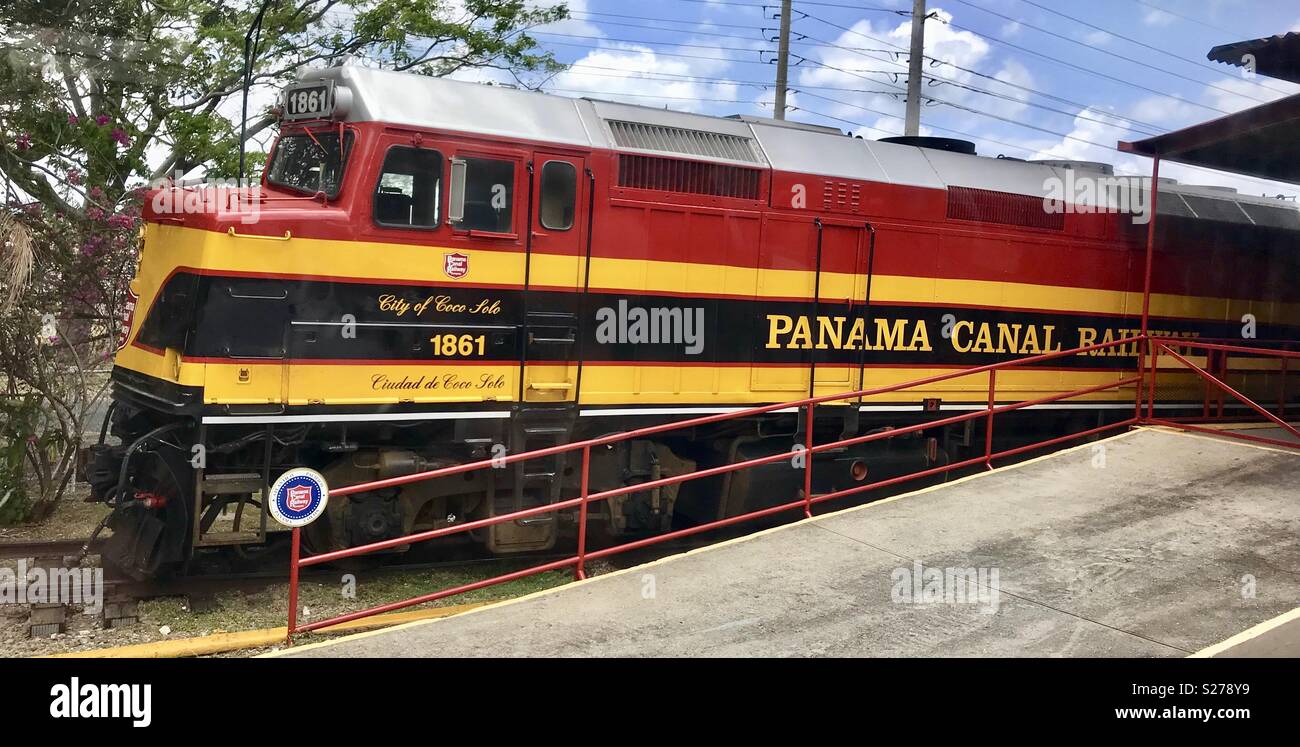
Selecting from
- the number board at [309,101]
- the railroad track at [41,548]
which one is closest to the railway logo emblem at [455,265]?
the number board at [309,101]

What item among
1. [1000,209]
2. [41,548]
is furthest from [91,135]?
[1000,209]

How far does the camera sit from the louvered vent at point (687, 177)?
9219 millimetres

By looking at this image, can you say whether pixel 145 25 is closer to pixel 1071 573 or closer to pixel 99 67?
pixel 99 67

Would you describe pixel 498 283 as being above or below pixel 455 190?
below

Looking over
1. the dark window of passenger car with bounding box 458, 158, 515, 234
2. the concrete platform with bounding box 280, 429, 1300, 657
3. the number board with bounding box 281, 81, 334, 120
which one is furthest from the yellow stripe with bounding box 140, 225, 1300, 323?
the concrete platform with bounding box 280, 429, 1300, 657

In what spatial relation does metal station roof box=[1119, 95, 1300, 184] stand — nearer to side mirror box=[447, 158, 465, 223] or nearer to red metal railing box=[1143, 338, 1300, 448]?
red metal railing box=[1143, 338, 1300, 448]

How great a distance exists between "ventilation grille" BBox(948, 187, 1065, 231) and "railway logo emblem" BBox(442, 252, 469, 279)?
567cm

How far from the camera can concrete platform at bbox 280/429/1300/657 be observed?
613 centimetres

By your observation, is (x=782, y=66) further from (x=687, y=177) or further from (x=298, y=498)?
(x=298, y=498)

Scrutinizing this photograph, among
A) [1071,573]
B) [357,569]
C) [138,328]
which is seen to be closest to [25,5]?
[138,328]

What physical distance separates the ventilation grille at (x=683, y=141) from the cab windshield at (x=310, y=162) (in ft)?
8.07

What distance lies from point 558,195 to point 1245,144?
27.6 ft

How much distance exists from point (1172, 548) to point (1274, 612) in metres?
1.30

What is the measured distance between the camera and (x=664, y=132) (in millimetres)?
9594
